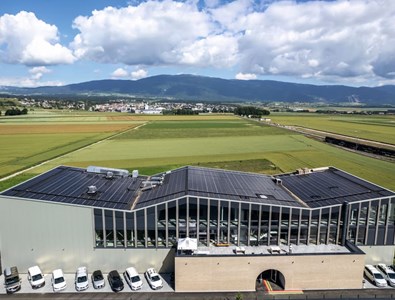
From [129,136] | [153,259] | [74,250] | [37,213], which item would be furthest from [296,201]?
[129,136]

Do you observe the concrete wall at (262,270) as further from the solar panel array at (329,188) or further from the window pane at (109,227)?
the window pane at (109,227)

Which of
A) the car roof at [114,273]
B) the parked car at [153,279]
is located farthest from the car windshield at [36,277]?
the parked car at [153,279]

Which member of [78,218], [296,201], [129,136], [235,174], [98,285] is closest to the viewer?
[98,285]

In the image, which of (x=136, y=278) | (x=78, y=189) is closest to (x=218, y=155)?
(x=78, y=189)

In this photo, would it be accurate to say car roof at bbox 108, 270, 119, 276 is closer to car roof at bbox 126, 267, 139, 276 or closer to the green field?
car roof at bbox 126, 267, 139, 276

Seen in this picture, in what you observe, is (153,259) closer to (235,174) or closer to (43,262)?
(43,262)

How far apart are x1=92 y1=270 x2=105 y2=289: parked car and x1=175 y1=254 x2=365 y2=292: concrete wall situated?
6514 mm

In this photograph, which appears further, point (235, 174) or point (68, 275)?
point (235, 174)

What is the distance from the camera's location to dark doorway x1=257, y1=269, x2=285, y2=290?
1043 inches

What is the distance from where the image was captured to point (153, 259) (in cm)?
2814

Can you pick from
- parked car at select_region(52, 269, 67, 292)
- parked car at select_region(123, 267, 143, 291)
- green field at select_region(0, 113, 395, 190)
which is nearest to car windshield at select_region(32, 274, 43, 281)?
parked car at select_region(52, 269, 67, 292)

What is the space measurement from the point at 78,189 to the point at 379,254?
31537mm

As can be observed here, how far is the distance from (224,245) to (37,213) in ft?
57.9

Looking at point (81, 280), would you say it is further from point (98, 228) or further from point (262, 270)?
point (262, 270)
